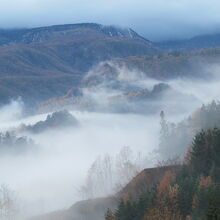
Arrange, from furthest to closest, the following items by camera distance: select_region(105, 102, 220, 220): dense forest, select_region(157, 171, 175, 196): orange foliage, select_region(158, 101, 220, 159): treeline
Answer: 1. select_region(158, 101, 220, 159): treeline
2. select_region(157, 171, 175, 196): orange foliage
3. select_region(105, 102, 220, 220): dense forest

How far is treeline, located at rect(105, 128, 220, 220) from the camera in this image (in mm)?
75562

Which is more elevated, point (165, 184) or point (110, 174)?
point (165, 184)

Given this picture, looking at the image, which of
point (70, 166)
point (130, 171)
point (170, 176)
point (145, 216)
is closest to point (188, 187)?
point (145, 216)

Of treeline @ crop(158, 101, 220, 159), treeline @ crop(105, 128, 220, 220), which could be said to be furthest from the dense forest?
treeline @ crop(158, 101, 220, 159)

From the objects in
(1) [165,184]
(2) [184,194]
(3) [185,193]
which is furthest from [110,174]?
(2) [184,194]

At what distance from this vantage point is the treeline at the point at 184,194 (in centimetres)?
7556

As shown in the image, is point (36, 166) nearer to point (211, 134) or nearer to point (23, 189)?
point (23, 189)

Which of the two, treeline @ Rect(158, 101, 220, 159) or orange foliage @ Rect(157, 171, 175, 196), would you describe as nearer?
orange foliage @ Rect(157, 171, 175, 196)

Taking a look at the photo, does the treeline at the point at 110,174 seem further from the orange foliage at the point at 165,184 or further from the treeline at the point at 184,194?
the treeline at the point at 184,194

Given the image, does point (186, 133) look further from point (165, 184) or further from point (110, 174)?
point (165, 184)

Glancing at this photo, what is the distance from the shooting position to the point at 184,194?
261ft

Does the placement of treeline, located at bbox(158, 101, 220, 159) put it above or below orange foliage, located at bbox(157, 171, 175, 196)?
above

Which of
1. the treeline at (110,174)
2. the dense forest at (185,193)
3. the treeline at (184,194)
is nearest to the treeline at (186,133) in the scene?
the treeline at (110,174)

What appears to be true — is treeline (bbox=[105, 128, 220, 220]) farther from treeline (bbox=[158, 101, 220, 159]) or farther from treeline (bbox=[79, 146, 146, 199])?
treeline (bbox=[158, 101, 220, 159])
